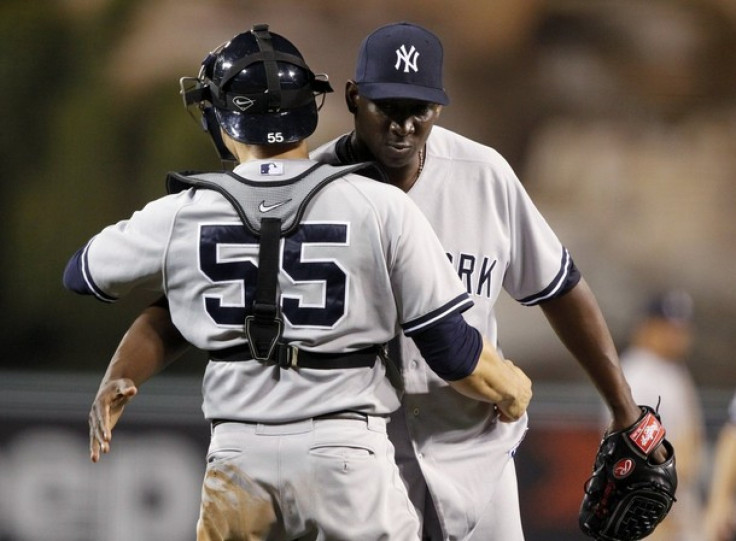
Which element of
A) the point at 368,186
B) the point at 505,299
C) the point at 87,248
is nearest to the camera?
the point at 368,186

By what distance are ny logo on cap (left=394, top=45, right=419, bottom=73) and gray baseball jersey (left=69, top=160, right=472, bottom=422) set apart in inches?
14.3

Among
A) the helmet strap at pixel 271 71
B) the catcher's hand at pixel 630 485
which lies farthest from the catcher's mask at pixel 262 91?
the catcher's hand at pixel 630 485

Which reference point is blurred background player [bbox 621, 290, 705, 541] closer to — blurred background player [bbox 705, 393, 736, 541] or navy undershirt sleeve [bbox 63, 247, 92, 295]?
blurred background player [bbox 705, 393, 736, 541]

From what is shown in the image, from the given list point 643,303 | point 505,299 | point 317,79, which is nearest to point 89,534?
point 505,299

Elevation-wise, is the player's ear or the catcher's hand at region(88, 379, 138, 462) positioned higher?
the player's ear

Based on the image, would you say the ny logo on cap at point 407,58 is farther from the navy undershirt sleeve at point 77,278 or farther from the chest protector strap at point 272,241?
the navy undershirt sleeve at point 77,278

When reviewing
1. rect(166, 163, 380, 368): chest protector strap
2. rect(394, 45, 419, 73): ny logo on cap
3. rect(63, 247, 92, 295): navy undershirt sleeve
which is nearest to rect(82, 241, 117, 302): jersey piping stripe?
rect(63, 247, 92, 295): navy undershirt sleeve

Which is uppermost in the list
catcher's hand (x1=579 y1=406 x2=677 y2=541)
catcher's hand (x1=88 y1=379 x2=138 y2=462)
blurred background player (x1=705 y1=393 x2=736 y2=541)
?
catcher's hand (x1=88 y1=379 x2=138 y2=462)

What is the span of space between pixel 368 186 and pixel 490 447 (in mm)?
831

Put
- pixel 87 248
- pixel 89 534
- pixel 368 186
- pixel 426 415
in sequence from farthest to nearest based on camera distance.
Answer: pixel 89 534
pixel 426 415
pixel 87 248
pixel 368 186

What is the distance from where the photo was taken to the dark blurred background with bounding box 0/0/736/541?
616cm

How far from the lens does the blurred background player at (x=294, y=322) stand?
2.55 metres

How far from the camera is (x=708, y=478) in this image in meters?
6.04

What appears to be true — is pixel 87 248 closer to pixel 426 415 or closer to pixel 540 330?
pixel 426 415
